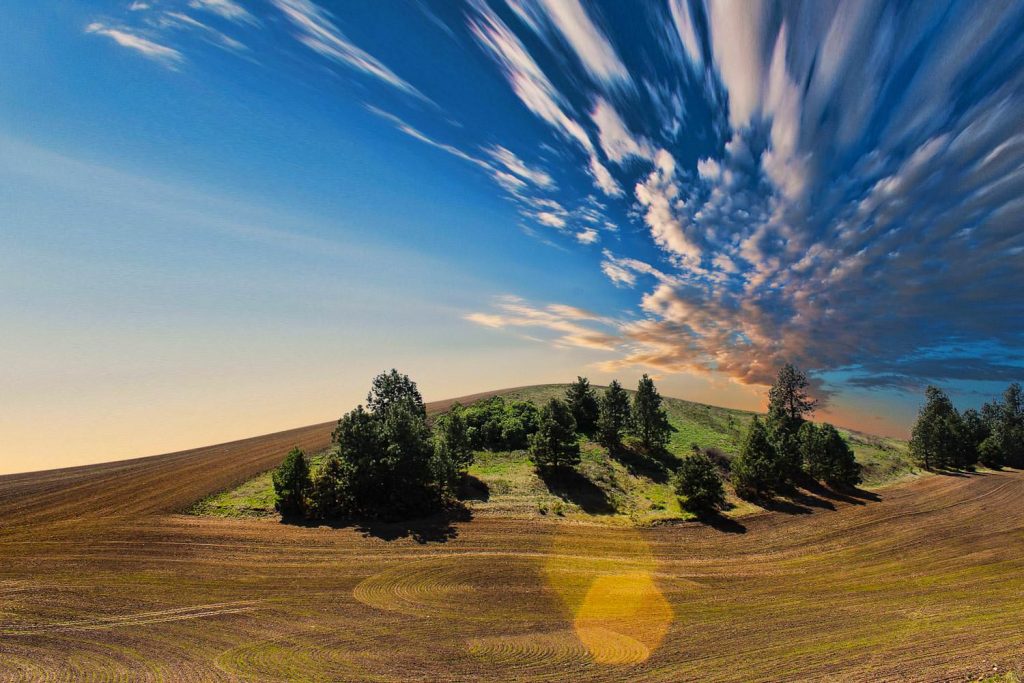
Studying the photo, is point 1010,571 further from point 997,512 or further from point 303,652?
point 303,652

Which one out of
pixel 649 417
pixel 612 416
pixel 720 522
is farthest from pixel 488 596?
pixel 649 417

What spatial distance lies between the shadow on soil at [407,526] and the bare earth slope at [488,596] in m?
0.49

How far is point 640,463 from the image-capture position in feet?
202

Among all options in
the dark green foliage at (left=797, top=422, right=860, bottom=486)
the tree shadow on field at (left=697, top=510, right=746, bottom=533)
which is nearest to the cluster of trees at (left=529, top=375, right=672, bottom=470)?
the tree shadow on field at (left=697, top=510, right=746, bottom=533)

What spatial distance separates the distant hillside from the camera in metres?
44.4

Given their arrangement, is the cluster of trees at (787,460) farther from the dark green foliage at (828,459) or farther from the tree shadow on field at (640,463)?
the tree shadow on field at (640,463)

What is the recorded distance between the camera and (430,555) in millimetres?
35406

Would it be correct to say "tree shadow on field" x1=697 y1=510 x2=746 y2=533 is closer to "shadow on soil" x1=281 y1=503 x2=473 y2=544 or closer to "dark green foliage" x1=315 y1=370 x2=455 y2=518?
"shadow on soil" x1=281 y1=503 x2=473 y2=544

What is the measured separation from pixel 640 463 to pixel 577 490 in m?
16.2

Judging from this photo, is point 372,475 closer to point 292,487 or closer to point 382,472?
point 382,472

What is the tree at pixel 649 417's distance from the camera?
66.4 m

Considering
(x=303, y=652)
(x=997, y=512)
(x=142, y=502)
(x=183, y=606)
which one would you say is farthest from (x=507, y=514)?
(x=997, y=512)

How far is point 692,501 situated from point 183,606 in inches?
1933

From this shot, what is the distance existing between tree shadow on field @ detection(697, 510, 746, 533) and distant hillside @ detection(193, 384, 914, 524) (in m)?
2.41
